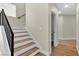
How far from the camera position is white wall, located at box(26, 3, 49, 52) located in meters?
1.29

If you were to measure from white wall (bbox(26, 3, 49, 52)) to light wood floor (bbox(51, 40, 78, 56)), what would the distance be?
0.45 ft

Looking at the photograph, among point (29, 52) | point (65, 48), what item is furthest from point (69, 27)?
point (29, 52)

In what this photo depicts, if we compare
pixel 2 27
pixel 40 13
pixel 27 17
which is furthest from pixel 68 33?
pixel 2 27

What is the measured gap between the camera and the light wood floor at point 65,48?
4.15 ft

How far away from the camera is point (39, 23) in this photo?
4.33ft

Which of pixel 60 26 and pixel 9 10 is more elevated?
pixel 9 10

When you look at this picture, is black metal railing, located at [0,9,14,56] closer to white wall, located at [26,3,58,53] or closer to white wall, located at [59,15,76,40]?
white wall, located at [26,3,58,53]

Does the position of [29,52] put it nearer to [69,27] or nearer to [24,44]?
[24,44]

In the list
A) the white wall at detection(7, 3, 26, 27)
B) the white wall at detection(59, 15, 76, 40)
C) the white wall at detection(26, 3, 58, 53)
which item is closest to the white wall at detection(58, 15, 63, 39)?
the white wall at detection(59, 15, 76, 40)

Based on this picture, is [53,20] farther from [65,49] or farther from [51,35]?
[65,49]

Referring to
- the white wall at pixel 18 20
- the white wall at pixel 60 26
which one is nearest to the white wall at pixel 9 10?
the white wall at pixel 18 20

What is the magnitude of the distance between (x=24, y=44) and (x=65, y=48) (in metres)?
0.54

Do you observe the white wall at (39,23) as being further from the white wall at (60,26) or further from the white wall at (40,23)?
the white wall at (60,26)

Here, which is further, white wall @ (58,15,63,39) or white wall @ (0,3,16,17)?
white wall @ (58,15,63,39)
